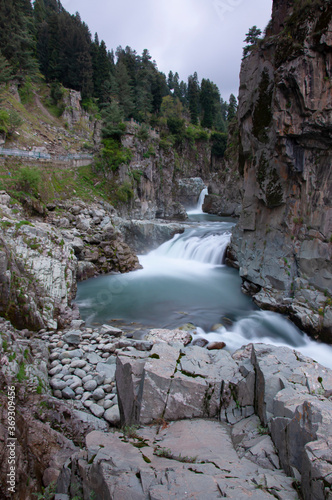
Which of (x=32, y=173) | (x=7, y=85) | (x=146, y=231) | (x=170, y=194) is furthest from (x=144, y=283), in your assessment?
(x=7, y=85)

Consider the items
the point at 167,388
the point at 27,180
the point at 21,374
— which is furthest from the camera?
the point at 27,180

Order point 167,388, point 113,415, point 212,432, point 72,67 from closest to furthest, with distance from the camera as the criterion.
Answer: point 212,432
point 167,388
point 113,415
point 72,67

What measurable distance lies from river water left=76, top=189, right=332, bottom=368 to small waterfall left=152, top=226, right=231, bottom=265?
8 centimetres

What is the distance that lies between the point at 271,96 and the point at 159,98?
32124mm

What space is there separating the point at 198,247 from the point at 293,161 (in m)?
9.23

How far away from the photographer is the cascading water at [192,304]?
9859 millimetres

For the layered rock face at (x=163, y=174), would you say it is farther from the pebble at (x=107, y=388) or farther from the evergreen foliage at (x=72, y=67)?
the pebble at (x=107, y=388)

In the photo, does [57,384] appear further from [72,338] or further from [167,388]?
[167,388]

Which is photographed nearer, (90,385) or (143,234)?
(90,385)

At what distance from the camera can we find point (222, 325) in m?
10.3

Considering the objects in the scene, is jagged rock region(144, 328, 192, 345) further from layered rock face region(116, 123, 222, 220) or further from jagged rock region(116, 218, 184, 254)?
layered rock face region(116, 123, 222, 220)

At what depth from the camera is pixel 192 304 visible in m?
12.1

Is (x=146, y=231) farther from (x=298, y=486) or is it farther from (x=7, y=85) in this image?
(x=7, y=85)

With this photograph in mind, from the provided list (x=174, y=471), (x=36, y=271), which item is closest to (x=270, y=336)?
(x=174, y=471)
